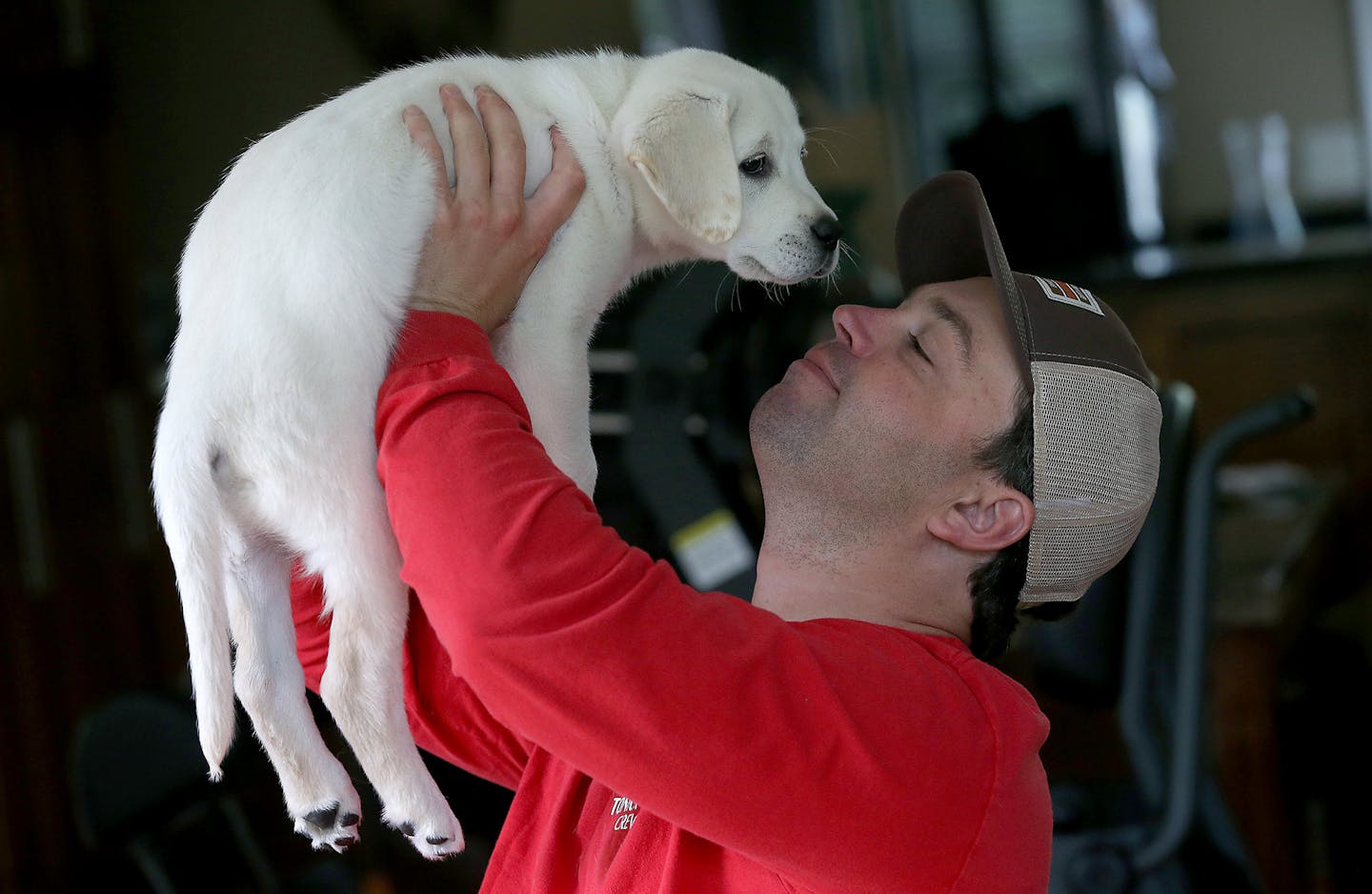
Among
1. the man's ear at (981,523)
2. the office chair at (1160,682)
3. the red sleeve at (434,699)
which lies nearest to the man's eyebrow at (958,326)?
the man's ear at (981,523)

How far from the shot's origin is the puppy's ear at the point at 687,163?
953mm

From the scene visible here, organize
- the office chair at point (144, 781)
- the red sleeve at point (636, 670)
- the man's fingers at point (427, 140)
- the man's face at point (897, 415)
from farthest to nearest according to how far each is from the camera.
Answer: the office chair at point (144, 781), the man's face at point (897, 415), the man's fingers at point (427, 140), the red sleeve at point (636, 670)

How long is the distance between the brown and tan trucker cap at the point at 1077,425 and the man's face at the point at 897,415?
1.6 inches

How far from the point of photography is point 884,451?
0.99 metres

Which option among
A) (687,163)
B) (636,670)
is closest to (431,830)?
(636,670)

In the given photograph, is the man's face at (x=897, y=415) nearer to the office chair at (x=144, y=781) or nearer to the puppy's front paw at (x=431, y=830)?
the puppy's front paw at (x=431, y=830)

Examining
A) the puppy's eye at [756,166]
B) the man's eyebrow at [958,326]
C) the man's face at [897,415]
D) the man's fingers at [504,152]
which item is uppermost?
the man's fingers at [504,152]

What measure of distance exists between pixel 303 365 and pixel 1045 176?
15.0 feet

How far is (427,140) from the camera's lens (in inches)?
34.1

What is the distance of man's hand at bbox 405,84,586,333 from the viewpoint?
87cm

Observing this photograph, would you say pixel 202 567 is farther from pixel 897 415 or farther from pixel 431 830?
pixel 897 415

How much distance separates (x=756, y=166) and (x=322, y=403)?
1.48ft

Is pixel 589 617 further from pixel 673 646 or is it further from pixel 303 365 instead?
pixel 303 365

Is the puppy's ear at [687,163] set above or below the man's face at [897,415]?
above
